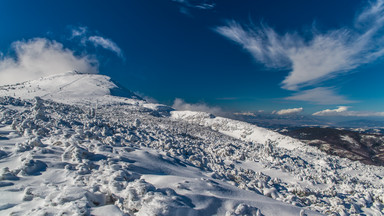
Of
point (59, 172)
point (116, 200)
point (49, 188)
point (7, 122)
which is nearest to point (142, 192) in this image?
point (116, 200)

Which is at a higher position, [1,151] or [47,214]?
[1,151]

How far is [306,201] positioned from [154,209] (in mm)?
11011

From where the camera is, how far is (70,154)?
307 inches

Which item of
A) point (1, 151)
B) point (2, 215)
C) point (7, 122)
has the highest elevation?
point (7, 122)

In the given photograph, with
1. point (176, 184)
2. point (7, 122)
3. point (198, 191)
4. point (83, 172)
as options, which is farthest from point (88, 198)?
point (7, 122)

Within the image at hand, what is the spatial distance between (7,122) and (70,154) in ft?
34.7

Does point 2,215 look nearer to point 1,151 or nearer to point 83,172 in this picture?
point 83,172

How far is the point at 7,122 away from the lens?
13.5 m

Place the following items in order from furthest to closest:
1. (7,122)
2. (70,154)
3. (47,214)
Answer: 1. (7,122)
2. (70,154)
3. (47,214)

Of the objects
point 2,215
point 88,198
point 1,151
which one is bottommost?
point 2,215

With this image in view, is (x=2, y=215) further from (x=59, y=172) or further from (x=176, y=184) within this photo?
(x=176, y=184)

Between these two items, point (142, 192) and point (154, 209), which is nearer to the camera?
point (154, 209)

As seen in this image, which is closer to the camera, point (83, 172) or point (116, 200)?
point (116, 200)

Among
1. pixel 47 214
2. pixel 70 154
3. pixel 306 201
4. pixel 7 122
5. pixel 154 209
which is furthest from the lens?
pixel 7 122
